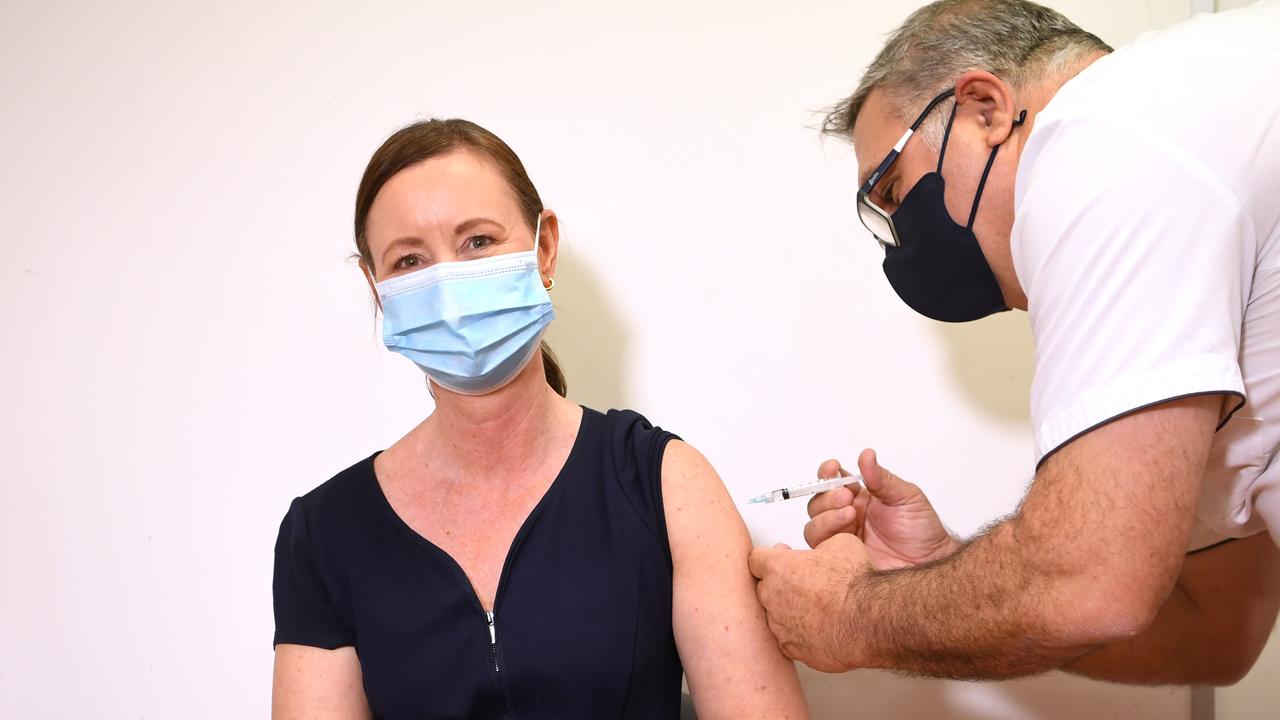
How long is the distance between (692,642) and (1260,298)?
35.1 inches

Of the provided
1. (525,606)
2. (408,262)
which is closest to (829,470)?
(525,606)

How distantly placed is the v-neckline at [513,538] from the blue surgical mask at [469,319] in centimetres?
17

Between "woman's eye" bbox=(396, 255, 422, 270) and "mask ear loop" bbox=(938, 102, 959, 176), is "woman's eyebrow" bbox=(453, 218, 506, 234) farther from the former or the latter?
"mask ear loop" bbox=(938, 102, 959, 176)

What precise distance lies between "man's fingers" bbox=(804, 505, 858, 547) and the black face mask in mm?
361

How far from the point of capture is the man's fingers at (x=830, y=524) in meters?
1.50

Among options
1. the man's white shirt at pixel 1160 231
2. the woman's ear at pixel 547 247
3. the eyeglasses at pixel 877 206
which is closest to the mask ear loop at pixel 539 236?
the woman's ear at pixel 547 247

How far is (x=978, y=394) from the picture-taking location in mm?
1862

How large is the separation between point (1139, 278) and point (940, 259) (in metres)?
0.45

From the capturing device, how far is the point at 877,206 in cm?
146

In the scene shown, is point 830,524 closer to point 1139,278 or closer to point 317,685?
point 1139,278

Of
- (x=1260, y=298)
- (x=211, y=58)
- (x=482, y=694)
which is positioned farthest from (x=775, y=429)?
(x=211, y=58)

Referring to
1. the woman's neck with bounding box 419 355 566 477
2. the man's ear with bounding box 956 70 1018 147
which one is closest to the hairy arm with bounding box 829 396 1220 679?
the man's ear with bounding box 956 70 1018 147

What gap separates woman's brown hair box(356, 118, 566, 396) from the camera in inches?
60.1

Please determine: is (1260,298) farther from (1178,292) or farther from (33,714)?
(33,714)
